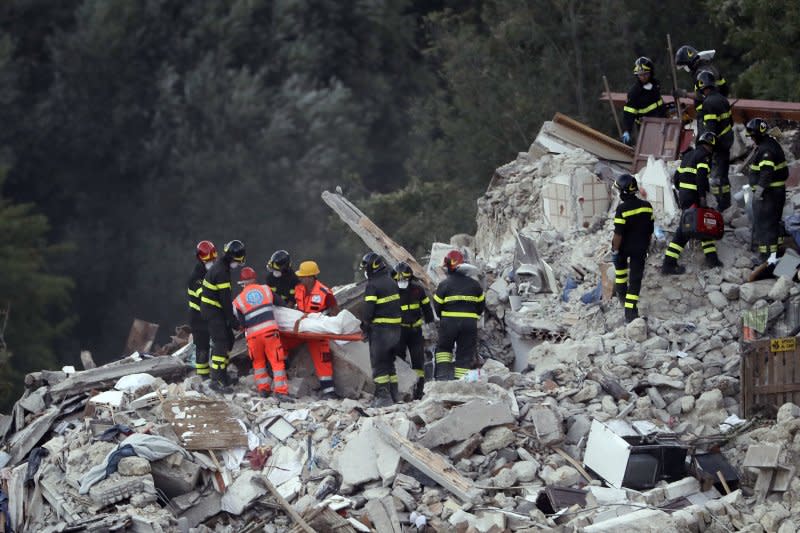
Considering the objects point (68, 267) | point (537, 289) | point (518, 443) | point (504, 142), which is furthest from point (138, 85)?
point (518, 443)

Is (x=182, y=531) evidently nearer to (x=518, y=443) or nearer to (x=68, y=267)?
(x=518, y=443)

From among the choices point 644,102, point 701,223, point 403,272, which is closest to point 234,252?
point 403,272

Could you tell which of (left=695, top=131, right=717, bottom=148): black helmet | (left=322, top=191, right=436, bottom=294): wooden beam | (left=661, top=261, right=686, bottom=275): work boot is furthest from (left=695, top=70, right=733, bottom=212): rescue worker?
(left=322, top=191, right=436, bottom=294): wooden beam

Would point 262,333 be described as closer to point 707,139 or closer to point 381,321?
point 381,321

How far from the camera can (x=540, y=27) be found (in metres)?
29.7

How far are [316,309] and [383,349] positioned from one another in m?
0.98

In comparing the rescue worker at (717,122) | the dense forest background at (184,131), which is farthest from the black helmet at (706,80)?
the dense forest background at (184,131)

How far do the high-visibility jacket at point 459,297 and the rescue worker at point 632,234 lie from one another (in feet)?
4.93

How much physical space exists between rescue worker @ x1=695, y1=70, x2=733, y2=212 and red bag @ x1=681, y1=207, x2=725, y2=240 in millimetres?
965

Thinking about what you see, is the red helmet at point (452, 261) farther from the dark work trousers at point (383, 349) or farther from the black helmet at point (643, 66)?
the black helmet at point (643, 66)

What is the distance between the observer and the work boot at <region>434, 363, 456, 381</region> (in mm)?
15930

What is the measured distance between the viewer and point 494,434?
1398cm

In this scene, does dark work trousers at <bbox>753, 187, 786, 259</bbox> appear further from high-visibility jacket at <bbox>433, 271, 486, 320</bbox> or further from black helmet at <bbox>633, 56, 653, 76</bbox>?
high-visibility jacket at <bbox>433, 271, 486, 320</bbox>

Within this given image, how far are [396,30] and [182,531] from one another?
29.8 m
